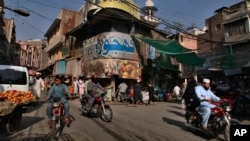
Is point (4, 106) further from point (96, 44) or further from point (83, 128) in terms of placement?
point (96, 44)

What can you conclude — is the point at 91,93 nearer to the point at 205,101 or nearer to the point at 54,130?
the point at 54,130

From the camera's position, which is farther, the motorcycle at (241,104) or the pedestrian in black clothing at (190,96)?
the motorcycle at (241,104)

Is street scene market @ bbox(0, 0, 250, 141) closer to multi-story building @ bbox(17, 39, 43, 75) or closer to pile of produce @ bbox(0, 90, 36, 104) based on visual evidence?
pile of produce @ bbox(0, 90, 36, 104)

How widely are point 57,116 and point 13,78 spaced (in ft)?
18.5

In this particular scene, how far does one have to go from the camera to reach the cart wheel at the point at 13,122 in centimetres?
711

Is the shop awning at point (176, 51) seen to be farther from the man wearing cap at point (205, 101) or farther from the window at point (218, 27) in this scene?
the window at point (218, 27)

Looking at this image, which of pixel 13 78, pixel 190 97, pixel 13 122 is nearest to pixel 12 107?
pixel 13 122

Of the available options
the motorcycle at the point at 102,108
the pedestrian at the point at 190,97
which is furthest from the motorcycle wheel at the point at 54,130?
the pedestrian at the point at 190,97

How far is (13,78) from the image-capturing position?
11.7 metres

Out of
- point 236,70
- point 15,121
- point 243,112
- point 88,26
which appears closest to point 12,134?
point 15,121

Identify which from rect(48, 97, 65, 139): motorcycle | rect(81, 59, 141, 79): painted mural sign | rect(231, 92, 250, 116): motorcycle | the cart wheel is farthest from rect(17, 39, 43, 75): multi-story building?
rect(48, 97, 65, 139): motorcycle

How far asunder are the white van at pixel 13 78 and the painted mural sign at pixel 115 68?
31.3ft

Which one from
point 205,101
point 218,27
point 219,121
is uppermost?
point 218,27

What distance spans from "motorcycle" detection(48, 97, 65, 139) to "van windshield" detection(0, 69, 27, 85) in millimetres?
5147
